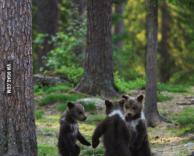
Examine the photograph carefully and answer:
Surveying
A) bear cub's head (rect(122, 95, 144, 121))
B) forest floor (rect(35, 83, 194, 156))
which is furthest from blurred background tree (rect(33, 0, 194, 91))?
bear cub's head (rect(122, 95, 144, 121))

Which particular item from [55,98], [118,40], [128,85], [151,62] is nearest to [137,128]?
[151,62]

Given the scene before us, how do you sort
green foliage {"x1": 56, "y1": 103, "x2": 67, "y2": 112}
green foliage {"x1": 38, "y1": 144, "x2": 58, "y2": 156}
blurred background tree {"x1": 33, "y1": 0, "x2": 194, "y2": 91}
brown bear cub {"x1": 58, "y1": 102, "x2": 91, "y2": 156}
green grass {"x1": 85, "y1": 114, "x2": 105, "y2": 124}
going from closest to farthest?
brown bear cub {"x1": 58, "y1": 102, "x2": 91, "y2": 156}
green foliage {"x1": 38, "y1": 144, "x2": 58, "y2": 156}
green grass {"x1": 85, "y1": 114, "x2": 105, "y2": 124}
green foliage {"x1": 56, "y1": 103, "x2": 67, "y2": 112}
blurred background tree {"x1": 33, "y1": 0, "x2": 194, "y2": 91}

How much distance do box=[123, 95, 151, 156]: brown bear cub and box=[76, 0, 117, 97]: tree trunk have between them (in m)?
8.10

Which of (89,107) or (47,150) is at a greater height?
(89,107)

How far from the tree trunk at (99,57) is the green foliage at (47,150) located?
6.55 m

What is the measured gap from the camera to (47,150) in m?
13.2

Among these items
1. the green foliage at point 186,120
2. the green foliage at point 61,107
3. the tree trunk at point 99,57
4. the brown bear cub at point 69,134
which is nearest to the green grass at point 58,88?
the tree trunk at point 99,57

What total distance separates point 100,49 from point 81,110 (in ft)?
26.1

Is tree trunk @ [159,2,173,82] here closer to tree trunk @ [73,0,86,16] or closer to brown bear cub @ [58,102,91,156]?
tree trunk @ [73,0,86,16]

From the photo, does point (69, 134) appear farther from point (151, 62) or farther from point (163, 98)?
point (163, 98)

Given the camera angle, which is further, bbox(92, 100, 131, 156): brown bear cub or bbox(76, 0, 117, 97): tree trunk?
bbox(76, 0, 117, 97): tree trunk

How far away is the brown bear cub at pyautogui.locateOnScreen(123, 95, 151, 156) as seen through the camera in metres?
11.8

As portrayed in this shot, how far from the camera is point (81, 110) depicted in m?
12.4

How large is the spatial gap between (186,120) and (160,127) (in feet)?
2.27
